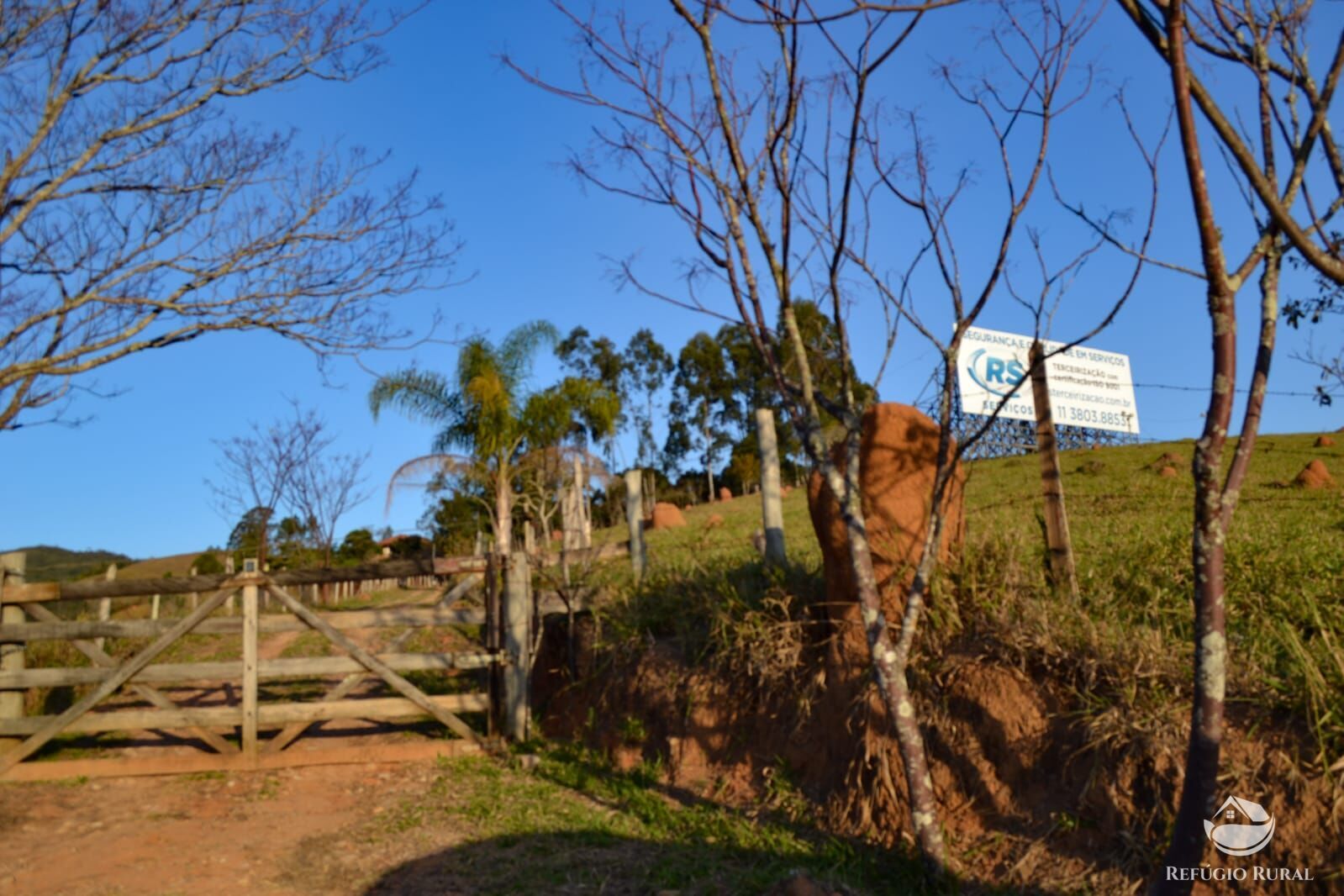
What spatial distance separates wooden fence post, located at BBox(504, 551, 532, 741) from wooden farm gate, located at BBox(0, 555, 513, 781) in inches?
4.9

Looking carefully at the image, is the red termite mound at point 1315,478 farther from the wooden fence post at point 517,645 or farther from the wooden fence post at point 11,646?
the wooden fence post at point 11,646

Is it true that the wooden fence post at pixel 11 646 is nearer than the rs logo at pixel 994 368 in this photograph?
Yes

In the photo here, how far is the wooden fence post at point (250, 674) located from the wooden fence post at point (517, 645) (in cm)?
226

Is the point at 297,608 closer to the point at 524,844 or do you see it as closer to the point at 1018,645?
the point at 524,844

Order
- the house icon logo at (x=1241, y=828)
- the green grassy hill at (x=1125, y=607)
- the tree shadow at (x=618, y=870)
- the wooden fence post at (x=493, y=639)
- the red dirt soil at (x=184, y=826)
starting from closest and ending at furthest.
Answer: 1. the house icon logo at (x=1241, y=828)
2. the green grassy hill at (x=1125, y=607)
3. the tree shadow at (x=618, y=870)
4. the red dirt soil at (x=184, y=826)
5. the wooden fence post at (x=493, y=639)

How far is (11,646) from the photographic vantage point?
9.05 metres

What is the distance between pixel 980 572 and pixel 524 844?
11.8 feet

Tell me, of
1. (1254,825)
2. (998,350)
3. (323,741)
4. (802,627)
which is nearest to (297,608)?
(323,741)

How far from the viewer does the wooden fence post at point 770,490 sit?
28.6ft

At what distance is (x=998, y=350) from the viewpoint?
2144 cm

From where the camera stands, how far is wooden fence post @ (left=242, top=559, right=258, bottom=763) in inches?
340

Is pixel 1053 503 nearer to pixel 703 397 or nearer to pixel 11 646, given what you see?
pixel 11 646

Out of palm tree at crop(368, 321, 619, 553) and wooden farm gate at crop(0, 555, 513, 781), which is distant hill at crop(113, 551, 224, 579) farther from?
wooden farm gate at crop(0, 555, 513, 781)

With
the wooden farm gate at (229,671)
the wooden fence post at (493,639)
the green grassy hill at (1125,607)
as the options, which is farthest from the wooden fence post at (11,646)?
the green grassy hill at (1125,607)
